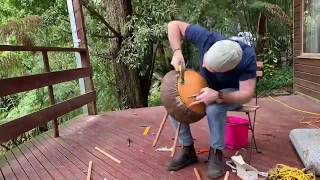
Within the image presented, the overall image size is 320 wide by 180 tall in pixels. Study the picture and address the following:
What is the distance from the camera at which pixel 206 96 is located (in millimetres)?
2133

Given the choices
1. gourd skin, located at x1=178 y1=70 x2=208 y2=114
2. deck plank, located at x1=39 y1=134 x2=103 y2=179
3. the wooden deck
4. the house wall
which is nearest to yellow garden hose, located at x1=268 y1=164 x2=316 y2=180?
the wooden deck

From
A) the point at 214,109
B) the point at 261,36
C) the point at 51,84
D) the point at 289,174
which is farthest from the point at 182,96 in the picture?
the point at 261,36

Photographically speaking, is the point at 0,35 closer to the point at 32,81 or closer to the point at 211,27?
the point at 32,81

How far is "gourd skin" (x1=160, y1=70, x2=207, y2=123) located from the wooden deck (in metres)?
0.43

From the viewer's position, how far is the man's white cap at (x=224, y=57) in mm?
2039

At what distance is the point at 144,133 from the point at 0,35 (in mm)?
2321

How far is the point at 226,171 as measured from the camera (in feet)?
7.77

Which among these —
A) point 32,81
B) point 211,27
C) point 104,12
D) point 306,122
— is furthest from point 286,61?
point 32,81

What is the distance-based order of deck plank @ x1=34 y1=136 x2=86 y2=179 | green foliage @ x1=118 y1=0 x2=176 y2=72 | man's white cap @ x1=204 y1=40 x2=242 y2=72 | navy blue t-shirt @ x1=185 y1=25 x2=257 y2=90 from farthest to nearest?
green foliage @ x1=118 y1=0 x2=176 y2=72
deck plank @ x1=34 y1=136 x2=86 y2=179
navy blue t-shirt @ x1=185 y1=25 x2=257 y2=90
man's white cap @ x1=204 y1=40 x2=242 y2=72

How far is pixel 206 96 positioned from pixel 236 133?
79 centimetres

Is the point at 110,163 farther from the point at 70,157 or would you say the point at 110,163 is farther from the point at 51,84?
the point at 51,84

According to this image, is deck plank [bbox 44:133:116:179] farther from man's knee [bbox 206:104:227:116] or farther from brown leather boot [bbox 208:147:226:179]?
man's knee [bbox 206:104:227:116]

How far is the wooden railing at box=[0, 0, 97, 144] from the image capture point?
2918 mm

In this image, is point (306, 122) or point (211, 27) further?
point (211, 27)
